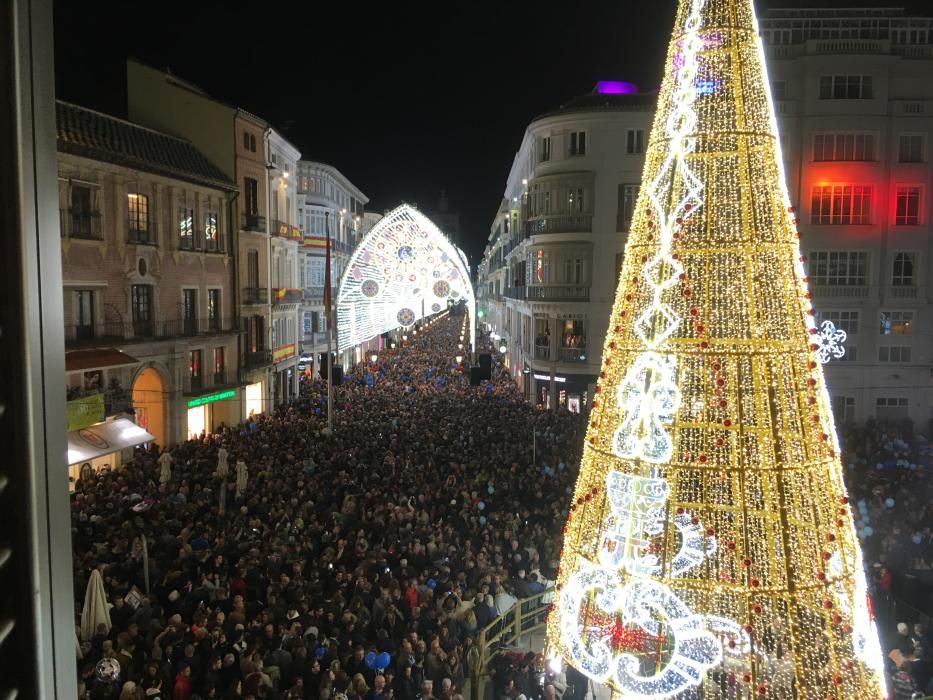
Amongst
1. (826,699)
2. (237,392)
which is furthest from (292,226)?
(826,699)

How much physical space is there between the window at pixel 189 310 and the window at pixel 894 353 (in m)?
28.6

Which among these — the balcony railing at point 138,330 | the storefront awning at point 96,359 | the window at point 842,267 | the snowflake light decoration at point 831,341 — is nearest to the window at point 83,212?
the balcony railing at point 138,330

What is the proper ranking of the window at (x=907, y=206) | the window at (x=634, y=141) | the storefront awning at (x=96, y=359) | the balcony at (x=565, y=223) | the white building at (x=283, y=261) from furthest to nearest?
the white building at (x=283, y=261) < the balcony at (x=565, y=223) < the window at (x=634, y=141) < the window at (x=907, y=206) < the storefront awning at (x=96, y=359)

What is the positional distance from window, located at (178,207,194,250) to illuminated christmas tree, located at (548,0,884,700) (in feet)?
82.9

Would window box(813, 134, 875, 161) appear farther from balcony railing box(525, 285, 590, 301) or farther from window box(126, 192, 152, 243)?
window box(126, 192, 152, 243)

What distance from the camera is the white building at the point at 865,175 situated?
32.5 m

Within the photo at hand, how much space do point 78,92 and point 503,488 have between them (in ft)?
82.8

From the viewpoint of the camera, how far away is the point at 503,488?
62.3 feet

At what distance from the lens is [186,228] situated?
3102 cm

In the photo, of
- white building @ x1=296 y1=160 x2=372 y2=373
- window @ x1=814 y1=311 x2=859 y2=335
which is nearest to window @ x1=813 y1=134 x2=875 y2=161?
window @ x1=814 y1=311 x2=859 y2=335

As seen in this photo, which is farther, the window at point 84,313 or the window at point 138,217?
the window at point 138,217

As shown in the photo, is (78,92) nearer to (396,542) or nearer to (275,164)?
(275,164)

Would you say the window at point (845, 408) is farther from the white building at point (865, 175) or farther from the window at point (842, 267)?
the window at point (842, 267)

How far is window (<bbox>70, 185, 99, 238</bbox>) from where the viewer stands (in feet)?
80.3
